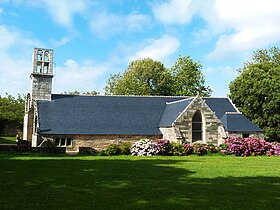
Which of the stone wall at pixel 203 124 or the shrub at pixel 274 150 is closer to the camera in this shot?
the shrub at pixel 274 150

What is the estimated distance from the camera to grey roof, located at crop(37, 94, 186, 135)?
27419 mm

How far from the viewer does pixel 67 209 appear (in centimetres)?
718

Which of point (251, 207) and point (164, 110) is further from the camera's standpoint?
point (164, 110)

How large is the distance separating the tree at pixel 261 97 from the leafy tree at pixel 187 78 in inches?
683

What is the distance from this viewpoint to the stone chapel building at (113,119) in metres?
27.0

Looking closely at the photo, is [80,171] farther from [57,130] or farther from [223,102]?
[223,102]

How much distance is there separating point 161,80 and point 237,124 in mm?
27789

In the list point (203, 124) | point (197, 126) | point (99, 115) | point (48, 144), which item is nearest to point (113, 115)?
point (99, 115)

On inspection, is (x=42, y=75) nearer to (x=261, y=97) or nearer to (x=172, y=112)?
(x=172, y=112)

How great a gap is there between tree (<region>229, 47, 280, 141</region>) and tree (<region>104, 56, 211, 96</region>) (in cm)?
1639

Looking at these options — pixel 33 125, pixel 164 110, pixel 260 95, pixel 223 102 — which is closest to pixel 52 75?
pixel 33 125

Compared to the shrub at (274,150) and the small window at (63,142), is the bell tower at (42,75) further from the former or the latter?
the shrub at (274,150)

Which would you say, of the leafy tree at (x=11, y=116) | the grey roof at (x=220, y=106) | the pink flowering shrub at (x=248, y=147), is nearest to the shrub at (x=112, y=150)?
the pink flowering shrub at (x=248, y=147)

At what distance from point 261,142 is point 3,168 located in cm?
1931
